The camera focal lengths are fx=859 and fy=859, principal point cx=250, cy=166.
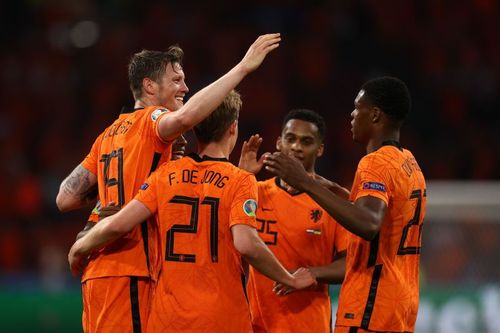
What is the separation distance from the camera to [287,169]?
14.1 ft

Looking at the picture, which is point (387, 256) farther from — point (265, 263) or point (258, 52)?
point (258, 52)

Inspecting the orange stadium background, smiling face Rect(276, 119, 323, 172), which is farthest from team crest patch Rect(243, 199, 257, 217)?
the orange stadium background

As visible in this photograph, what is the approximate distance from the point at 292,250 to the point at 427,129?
7.80m

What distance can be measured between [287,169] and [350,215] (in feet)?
1.28

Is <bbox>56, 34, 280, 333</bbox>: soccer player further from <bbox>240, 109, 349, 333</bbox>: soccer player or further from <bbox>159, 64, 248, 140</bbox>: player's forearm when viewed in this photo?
<bbox>240, 109, 349, 333</bbox>: soccer player

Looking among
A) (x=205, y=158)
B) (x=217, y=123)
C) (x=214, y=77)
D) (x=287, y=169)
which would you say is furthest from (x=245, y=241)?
(x=214, y=77)

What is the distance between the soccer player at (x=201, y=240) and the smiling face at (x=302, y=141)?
997mm

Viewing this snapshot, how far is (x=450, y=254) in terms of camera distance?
9328mm

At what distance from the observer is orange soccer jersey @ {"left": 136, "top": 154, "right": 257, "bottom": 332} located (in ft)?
14.2

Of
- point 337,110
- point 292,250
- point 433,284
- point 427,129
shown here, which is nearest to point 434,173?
point 427,129

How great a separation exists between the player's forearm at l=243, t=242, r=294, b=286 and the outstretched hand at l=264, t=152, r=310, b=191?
358mm

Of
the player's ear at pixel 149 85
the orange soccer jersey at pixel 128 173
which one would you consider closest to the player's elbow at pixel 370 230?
the orange soccer jersey at pixel 128 173

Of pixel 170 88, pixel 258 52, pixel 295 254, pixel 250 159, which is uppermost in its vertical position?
pixel 258 52

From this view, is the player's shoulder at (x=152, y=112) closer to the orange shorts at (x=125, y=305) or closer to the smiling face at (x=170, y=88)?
the smiling face at (x=170, y=88)
